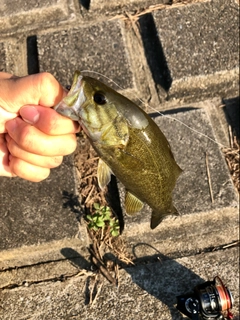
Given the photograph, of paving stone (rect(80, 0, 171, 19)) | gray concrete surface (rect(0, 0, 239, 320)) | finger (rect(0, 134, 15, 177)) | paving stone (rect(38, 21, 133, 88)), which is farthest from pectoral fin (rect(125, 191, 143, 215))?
paving stone (rect(80, 0, 171, 19))

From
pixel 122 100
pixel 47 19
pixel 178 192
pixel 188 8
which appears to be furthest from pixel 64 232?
pixel 188 8

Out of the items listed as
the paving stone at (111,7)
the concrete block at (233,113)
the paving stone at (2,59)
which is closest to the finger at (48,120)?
the paving stone at (2,59)

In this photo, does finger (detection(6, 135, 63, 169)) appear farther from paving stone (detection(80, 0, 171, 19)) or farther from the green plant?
paving stone (detection(80, 0, 171, 19))

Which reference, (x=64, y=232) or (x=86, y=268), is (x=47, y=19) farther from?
(x=86, y=268)

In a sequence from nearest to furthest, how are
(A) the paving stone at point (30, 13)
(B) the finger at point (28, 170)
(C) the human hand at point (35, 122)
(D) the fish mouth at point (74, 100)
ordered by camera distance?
(D) the fish mouth at point (74, 100) → (C) the human hand at point (35, 122) → (B) the finger at point (28, 170) → (A) the paving stone at point (30, 13)

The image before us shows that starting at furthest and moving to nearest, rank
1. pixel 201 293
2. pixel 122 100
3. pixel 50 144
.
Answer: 1. pixel 201 293
2. pixel 50 144
3. pixel 122 100

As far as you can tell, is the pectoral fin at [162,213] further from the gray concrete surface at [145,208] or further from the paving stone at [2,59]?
the paving stone at [2,59]

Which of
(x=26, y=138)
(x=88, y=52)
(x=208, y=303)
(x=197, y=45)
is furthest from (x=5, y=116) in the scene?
(x=197, y=45)
